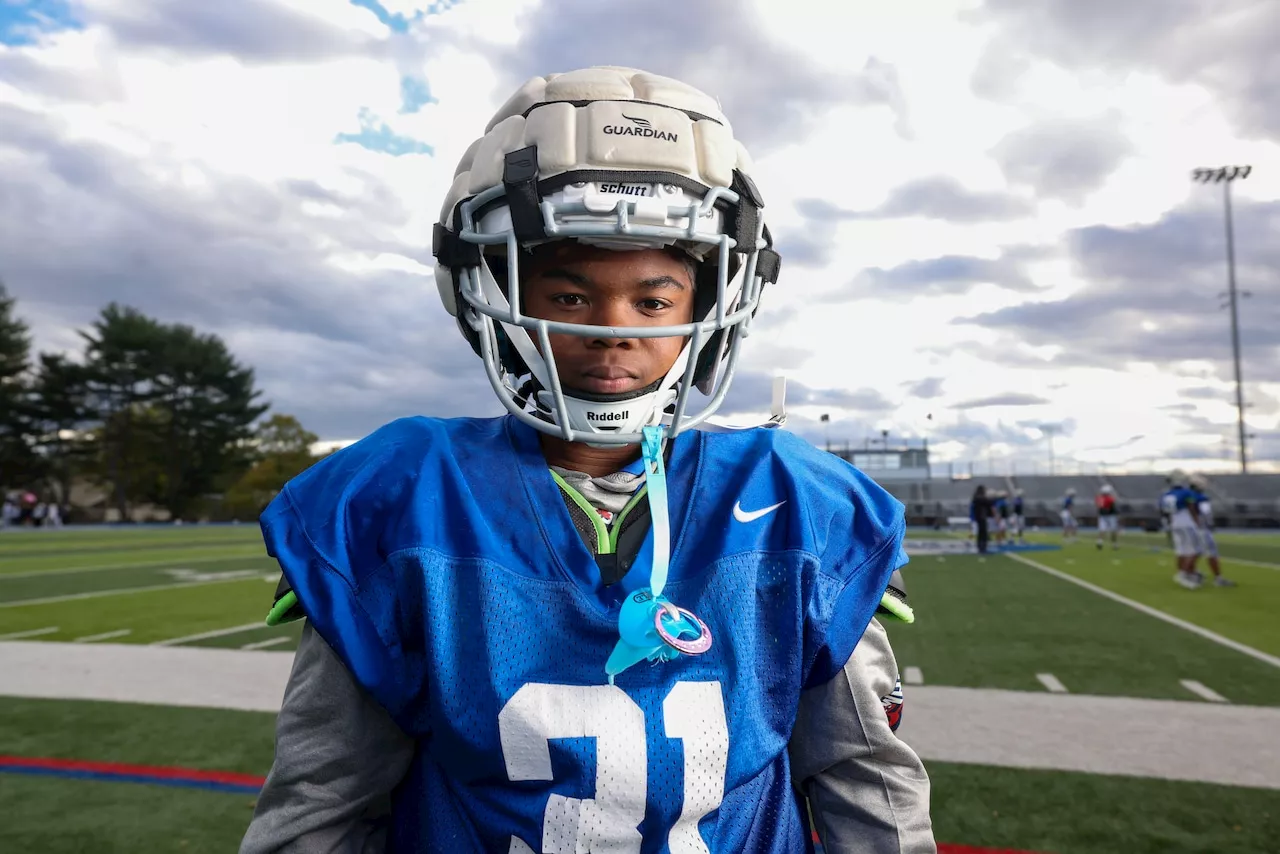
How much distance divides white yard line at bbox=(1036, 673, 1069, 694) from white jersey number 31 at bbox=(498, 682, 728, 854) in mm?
4725

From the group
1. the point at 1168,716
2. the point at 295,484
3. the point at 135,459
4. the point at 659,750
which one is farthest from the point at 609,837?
the point at 135,459

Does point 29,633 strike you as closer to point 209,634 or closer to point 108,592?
point 209,634

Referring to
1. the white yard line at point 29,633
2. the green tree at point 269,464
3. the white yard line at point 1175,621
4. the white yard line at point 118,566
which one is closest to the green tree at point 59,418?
the green tree at point 269,464

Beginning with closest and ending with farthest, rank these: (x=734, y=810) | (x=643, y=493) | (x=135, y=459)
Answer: (x=734, y=810)
(x=643, y=493)
(x=135, y=459)

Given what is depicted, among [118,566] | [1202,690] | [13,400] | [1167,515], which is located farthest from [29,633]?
[13,400]

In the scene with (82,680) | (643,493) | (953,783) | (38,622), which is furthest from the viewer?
(38,622)

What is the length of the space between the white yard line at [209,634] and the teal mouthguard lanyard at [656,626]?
6.57m

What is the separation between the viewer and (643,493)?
1332mm

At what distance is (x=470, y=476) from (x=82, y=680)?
5.35m

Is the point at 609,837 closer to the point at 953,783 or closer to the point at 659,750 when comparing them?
the point at 659,750

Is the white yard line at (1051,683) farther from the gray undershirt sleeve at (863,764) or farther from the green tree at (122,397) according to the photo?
the green tree at (122,397)

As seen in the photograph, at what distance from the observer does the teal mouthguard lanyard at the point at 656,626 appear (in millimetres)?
1103

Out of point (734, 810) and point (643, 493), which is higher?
point (643, 493)

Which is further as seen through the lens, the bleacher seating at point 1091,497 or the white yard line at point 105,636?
the bleacher seating at point 1091,497
